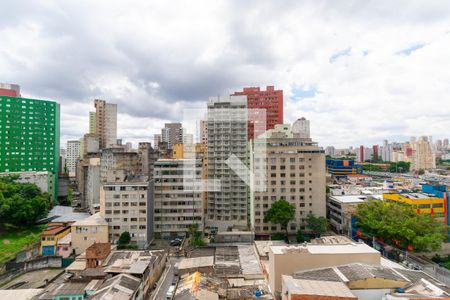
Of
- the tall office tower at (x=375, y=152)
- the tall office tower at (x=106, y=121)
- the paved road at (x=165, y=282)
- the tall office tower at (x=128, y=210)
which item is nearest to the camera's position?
the paved road at (x=165, y=282)

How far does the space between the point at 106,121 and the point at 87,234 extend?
132 ft

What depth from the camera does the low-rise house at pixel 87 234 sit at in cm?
1777

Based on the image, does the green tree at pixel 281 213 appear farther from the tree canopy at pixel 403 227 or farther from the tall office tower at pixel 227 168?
the tree canopy at pixel 403 227

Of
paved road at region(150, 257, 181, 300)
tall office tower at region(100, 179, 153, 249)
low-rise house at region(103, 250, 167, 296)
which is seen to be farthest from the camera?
tall office tower at region(100, 179, 153, 249)

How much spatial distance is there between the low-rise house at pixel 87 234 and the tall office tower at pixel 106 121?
37.7 metres

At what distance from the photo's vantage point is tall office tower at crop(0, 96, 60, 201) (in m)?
33.3

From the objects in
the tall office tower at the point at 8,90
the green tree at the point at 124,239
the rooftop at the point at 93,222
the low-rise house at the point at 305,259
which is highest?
the tall office tower at the point at 8,90

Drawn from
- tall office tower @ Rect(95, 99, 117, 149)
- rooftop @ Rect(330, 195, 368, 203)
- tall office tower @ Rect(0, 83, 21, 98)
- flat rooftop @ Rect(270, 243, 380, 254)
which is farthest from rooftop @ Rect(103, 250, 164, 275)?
tall office tower @ Rect(95, 99, 117, 149)

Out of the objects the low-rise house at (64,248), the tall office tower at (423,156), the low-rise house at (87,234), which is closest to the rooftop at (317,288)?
the low-rise house at (87,234)

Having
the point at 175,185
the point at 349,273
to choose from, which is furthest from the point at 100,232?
the point at 349,273

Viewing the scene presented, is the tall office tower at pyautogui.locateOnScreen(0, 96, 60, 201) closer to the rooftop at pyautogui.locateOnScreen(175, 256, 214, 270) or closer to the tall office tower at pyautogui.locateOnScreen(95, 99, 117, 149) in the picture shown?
the tall office tower at pyautogui.locateOnScreen(95, 99, 117, 149)

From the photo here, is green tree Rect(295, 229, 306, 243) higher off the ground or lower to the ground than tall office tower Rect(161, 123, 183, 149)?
lower

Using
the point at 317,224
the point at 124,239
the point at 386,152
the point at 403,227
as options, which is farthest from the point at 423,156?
the point at 124,239

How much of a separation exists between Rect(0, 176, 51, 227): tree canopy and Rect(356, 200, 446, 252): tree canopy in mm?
26455
